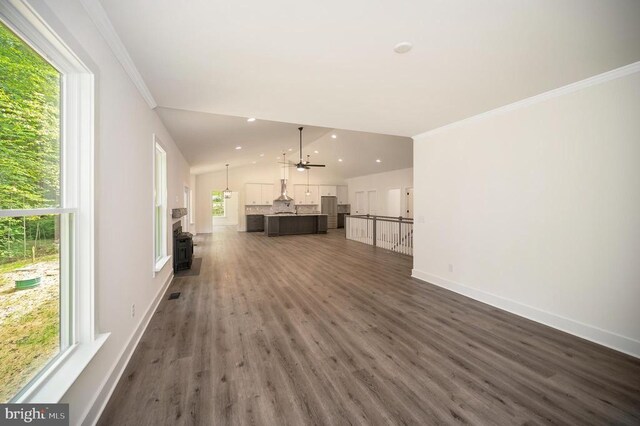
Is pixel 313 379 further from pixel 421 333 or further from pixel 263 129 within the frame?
pixel 263 129

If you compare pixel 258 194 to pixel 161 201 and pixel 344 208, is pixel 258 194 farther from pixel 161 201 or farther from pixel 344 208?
pixel 161 201

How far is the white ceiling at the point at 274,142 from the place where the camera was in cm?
440

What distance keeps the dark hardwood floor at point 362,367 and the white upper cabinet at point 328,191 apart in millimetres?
10822

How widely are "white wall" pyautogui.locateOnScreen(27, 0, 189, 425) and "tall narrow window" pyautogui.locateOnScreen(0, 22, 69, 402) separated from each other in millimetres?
183

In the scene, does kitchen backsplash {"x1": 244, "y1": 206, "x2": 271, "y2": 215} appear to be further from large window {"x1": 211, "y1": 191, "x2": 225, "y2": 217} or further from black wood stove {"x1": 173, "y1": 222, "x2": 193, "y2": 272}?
black wood stove {"x1": 173, "y1": 222, "x2": 193, "y2": 272}

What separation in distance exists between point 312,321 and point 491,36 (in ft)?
9.99

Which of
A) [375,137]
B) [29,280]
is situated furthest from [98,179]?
[375,137]

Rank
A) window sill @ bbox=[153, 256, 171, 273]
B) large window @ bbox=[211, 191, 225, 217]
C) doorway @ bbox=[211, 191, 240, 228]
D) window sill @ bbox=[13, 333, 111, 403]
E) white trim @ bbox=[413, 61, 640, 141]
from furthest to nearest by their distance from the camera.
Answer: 1. large window @ bbox=[211, 191, 225, 217]
2. doorway @ bbox=[211, 191, 240, 228]
3. window sill @ bbox=[153, 256, 171, 273]
4. white trim @ bbox=[413, 61, 640, 141]
5. window sill @ bbox=[13, 333, 111, 403]

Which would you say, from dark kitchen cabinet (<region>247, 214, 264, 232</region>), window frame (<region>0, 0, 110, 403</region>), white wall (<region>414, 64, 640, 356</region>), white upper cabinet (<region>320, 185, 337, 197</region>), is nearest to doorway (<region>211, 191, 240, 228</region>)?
dark kitchen cabinet (<region>247, 214, 264, 232</region>)

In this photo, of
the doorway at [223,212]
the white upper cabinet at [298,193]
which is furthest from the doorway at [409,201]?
the doorway at [223,212]

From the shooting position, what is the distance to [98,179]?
1643 mm

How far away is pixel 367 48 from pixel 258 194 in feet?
38.0

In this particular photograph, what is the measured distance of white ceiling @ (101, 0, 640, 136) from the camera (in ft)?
5.22

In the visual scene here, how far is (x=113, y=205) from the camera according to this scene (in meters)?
1.93
